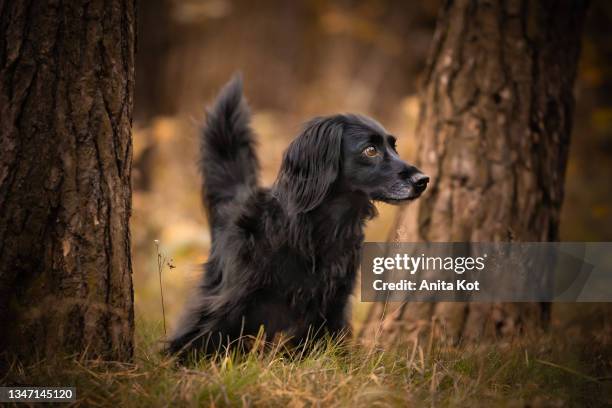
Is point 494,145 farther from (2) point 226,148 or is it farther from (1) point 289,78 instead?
(1) point 289,78

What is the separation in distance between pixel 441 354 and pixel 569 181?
25.1ft

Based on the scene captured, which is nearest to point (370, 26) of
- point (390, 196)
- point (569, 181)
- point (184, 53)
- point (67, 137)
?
point (184, 53)

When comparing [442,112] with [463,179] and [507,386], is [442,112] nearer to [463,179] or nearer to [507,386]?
[463,179]

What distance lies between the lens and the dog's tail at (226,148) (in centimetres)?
365

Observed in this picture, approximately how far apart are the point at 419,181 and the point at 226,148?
154 centimetres

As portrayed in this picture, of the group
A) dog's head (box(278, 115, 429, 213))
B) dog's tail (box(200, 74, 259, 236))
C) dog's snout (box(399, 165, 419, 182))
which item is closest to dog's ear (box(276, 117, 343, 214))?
dog's head (box(278, 115, 429, 213))

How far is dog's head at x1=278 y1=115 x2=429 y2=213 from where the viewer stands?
2824mm

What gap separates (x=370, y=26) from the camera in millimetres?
9875

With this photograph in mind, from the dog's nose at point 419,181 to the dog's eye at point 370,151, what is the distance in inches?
10.7

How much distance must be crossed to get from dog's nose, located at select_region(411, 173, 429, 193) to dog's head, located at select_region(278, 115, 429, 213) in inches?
0.5

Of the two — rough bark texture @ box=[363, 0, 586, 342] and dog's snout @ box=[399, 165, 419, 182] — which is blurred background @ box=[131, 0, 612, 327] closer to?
rough bark texture @ box=[363, 0, 586, 342]

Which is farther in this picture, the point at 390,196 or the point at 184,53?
the point at 184,53

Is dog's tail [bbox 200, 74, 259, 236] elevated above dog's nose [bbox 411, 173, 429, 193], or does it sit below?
above

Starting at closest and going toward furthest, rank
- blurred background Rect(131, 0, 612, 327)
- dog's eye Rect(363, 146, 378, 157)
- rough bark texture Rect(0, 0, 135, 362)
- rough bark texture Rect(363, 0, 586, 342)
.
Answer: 1. rough bark texture Rect(0, 0, 135, 362)
2. dog's eye Rect(363, 146, 378, 157)
3. rough bark texture Rect(363, 0, 586, 342)
4. blurred background Rect(131, 0, 612, 327)
